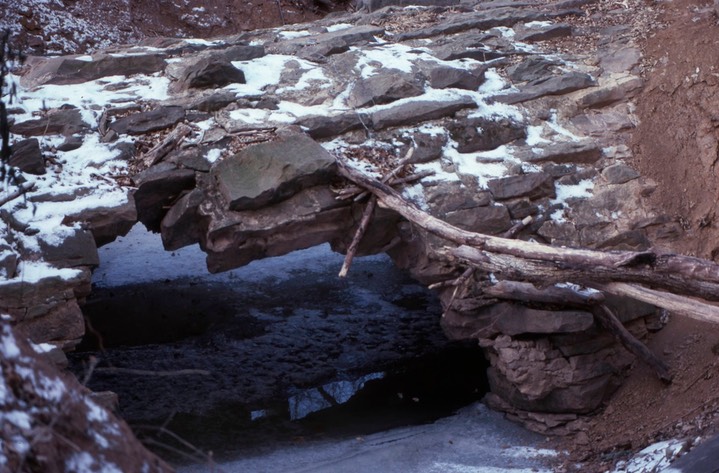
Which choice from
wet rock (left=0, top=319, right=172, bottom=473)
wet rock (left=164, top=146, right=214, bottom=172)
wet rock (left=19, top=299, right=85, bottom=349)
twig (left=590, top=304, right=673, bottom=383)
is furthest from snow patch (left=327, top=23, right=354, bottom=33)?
wet rock (left=0, top=319, right=172, bottom=473)

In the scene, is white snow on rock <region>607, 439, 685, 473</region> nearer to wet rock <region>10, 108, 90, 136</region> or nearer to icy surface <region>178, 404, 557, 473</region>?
icy surface <region>178, 404, 557, 473</region>

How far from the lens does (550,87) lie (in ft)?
24.1

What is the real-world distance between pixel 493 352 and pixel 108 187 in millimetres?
3243

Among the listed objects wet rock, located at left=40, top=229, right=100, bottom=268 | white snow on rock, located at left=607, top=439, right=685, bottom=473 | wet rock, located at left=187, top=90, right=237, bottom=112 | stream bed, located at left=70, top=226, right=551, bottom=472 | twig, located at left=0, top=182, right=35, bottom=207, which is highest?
wet rock, located at left=187, top=90, right=237, bottom=112

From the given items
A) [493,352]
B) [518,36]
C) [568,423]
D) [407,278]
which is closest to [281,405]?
[493,352]

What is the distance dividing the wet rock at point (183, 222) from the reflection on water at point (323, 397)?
2091mm

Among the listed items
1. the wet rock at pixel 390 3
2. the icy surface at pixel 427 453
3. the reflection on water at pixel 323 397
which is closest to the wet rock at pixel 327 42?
the wet rock at pixel 390 3

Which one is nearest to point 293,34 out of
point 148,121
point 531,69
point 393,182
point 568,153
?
point 531,69

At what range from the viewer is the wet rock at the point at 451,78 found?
7188 millimetres

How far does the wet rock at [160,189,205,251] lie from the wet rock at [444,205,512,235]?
6.25 ft

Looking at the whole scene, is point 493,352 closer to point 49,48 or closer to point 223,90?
point 223,90

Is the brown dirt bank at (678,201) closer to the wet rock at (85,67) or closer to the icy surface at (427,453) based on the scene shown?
the icy surface at (427,453)

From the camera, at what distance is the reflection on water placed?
7355 millimetres

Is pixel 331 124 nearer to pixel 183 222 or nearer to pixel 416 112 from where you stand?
pixel 416 112
